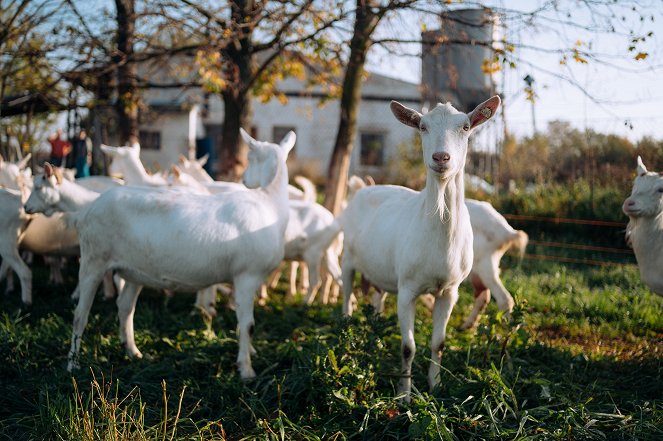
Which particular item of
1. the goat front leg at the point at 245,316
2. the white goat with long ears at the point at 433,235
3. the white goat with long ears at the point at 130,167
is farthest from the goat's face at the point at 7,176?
the white goat with long ears at the point at 433,235

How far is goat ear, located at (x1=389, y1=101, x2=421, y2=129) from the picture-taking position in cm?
420

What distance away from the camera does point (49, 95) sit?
1012cm

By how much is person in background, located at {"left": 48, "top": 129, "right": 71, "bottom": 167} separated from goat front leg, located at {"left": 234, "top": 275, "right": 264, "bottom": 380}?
9.13 metres

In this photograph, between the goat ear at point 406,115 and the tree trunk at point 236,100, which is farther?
the tree trunk at point 236,100

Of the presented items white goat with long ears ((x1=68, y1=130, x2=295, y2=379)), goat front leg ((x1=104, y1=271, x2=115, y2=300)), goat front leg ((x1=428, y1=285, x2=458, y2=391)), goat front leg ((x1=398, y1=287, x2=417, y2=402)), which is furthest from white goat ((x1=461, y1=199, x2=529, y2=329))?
goat front leg ((x1=104, y1=271, x2=115, y2=300))

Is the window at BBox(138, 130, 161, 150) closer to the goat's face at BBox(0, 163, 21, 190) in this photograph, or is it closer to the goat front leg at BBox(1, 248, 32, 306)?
the goat's face at BBox(0, 163, 21, 190)

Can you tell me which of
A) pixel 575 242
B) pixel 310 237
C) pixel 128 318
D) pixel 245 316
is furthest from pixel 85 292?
pixel 575 242

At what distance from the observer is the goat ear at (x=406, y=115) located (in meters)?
4.20

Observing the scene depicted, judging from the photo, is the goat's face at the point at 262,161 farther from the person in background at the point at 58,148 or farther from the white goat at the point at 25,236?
the person in background at the point at 58,148

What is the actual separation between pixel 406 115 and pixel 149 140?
75.3 ft

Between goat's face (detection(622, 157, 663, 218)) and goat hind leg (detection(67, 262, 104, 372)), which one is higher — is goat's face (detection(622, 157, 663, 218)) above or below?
above

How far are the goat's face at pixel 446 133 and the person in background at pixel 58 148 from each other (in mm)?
10593

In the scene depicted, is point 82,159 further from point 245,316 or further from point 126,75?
point 245,316

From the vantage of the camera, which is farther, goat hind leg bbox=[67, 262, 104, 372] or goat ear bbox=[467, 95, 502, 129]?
goat hind leg bbox=[67, 262, 104, 372]
